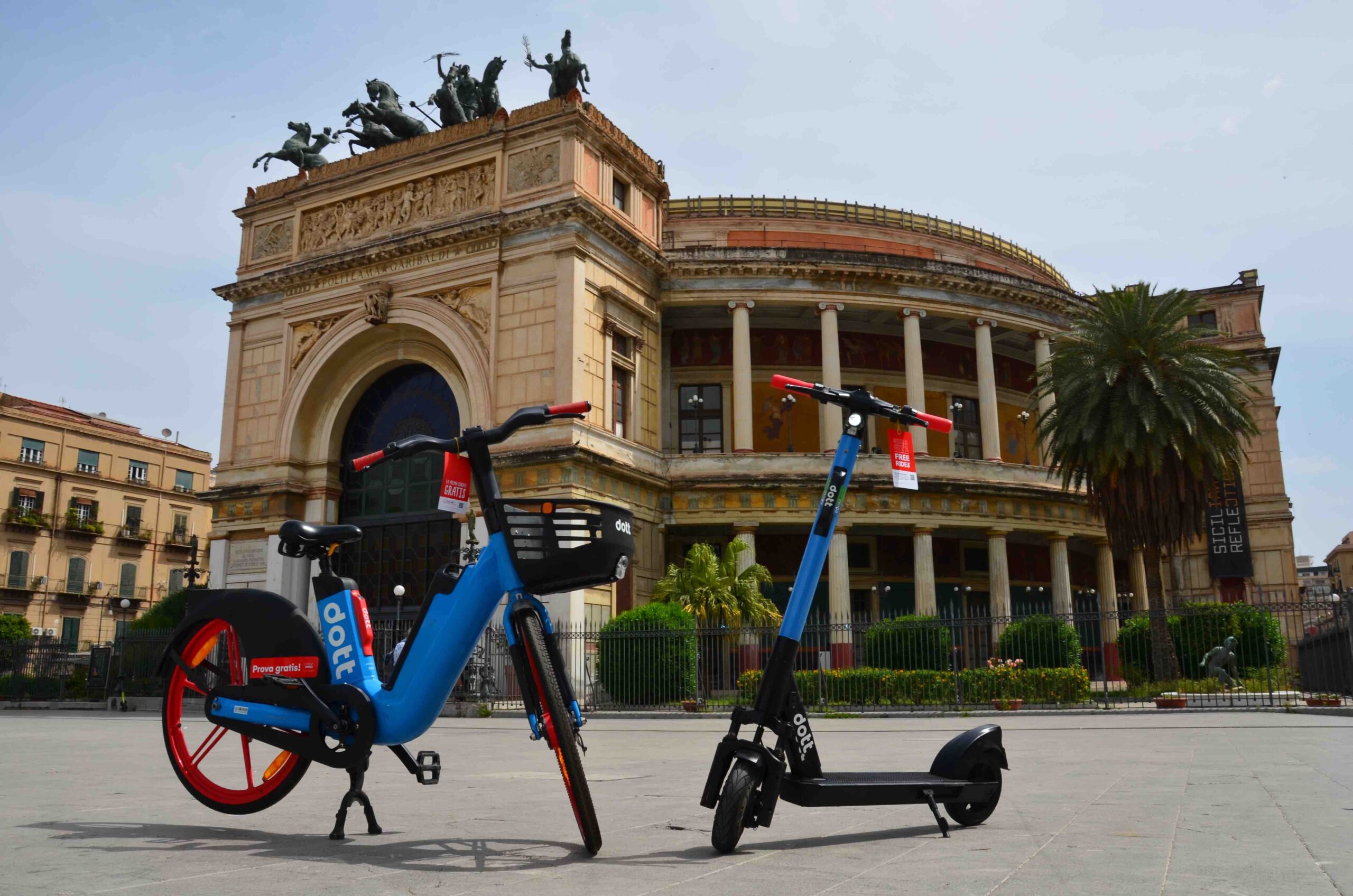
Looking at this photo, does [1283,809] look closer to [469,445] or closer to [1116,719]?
[469,445]

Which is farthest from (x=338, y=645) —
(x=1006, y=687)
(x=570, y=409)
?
(x=1006, y=687)

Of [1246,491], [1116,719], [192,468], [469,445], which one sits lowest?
[1116,719]

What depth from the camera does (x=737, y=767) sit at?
4.45 metres

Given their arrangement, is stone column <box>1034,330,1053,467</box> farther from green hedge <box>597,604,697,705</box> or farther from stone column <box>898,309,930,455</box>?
green hedge <box>597,604,697,705</box>

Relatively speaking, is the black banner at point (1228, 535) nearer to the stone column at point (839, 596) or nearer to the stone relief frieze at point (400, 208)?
the stone column at point (839, 596)

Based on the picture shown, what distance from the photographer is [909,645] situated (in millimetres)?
22766

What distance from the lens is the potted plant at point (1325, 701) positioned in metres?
19.0

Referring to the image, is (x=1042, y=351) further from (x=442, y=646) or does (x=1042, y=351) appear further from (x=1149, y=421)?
(x=442, y=646)

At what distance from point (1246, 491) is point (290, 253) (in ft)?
120

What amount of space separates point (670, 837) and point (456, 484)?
1.93 m

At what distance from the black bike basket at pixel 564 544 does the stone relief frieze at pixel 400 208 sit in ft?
85.8

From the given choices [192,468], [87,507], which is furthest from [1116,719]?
[192,468]

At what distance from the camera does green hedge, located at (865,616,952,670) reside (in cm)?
2250

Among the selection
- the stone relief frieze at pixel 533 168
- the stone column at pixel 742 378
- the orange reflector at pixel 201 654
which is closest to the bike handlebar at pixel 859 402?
the orange reflector at pixel 201 654
